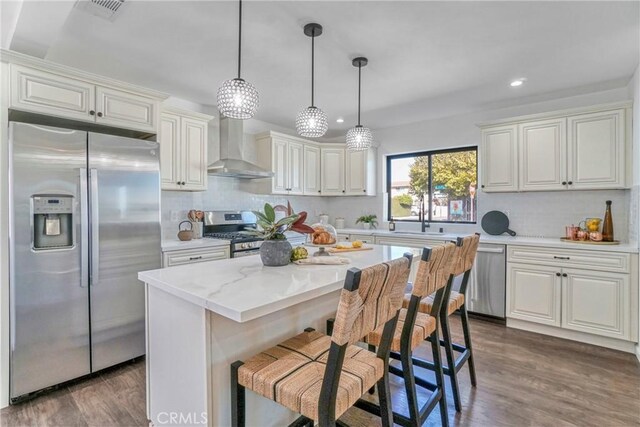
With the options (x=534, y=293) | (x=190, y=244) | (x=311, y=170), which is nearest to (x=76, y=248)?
(x=190, y=244)

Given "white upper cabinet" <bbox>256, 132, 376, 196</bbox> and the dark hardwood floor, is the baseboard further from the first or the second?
"white upper cabinet" <bbox>256, 132, 376, 196</bbox>

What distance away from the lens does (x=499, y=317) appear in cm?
356

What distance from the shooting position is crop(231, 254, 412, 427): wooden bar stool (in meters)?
1.07

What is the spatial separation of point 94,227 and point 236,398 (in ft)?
6.04

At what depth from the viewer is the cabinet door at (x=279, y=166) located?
4.47 meters

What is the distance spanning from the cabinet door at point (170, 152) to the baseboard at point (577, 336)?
12.8 feet

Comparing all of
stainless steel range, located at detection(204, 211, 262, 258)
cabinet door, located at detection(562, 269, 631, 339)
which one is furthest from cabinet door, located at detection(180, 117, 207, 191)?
cabinet door, located at detection(562, 269, 631, 339)

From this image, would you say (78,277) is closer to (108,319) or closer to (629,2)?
(108,319)

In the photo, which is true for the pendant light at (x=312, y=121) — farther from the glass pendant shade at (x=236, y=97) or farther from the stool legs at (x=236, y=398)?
the stool legs at (x=236, y=398)

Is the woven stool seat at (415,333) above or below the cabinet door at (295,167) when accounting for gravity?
below

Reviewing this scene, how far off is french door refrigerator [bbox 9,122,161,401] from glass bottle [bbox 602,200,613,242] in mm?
4285

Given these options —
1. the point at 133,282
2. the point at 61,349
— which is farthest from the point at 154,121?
the point at 61,349

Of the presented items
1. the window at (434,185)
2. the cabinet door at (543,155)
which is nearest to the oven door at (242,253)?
the window at (434,185)

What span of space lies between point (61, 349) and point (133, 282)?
24.1 inches
